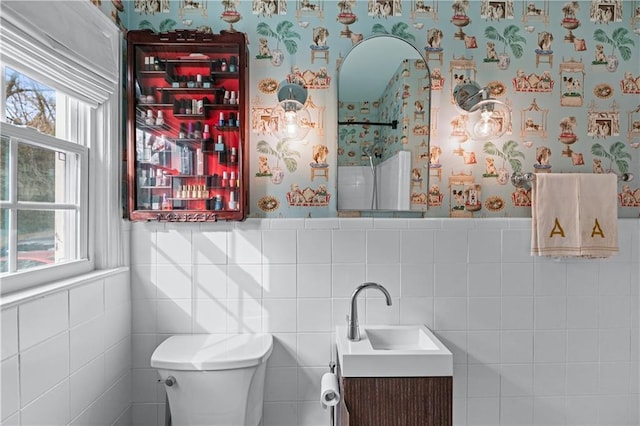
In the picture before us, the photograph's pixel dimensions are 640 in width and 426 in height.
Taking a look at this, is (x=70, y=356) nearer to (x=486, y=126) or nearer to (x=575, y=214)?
(x=486, y=126)

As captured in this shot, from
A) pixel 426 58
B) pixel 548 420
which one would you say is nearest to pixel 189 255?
pixel 426 58

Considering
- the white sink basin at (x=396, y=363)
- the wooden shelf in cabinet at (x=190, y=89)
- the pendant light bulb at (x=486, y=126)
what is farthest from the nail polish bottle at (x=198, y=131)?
the pendant light bulb at (x=486, y=126)

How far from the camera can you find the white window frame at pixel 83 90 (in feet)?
3.99

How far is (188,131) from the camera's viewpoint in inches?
71.5

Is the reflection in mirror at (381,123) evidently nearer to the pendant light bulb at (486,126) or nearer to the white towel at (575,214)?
the pendant light bulb at (486,126)

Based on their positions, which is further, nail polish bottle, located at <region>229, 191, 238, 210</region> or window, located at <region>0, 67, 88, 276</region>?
nail polish bottle, located at <region>229, 191, 238, 210</region>

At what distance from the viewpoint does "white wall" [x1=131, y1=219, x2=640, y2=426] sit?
1.87 m

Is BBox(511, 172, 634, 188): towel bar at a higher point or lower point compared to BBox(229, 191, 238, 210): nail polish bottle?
higher

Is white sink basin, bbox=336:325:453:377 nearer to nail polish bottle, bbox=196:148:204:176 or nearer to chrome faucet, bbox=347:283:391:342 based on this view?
chrome faucet, bbox=347:283:391:342

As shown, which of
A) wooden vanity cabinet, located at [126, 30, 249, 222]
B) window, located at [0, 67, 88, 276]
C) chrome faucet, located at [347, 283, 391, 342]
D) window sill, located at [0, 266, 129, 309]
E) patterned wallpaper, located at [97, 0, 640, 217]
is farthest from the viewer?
patterned wallpaper, located at [97, 0, 640, 217]

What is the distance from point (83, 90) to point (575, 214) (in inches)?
81.9

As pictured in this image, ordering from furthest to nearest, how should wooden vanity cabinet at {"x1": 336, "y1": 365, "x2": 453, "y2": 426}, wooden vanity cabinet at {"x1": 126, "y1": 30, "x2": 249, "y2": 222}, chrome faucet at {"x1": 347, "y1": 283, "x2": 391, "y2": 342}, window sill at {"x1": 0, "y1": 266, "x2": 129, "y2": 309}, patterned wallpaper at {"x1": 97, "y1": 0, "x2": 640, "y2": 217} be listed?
patterned wallpaper at {"x1": 97, "y1": 0, "x2": 640, "y2": 217} < wooden vanity cabinet at {"x1": 126, "y1": 30, "x2": 249, "y2": 222} < chrome faucet at {"x1": 347, "y1": 283, "x2": 391, "y2": 342} < wooden vanity cabinet at {"x1": 336, "y1": 365, "x2": 453, "y2": 426} < window sill at {"x1": 0, "y1": 266, "x2": 129, "y2": 309}

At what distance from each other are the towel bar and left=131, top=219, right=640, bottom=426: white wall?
0.17 metres

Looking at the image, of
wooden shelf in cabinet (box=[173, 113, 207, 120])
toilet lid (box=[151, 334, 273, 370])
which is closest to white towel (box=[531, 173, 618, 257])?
toilet lid (box=[151, 334, 273, 370])
